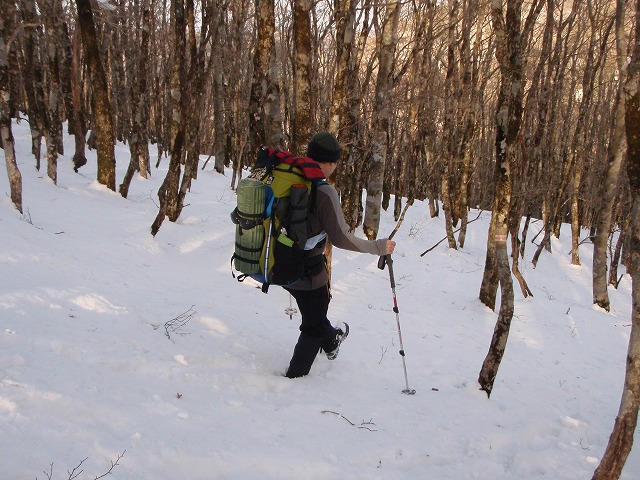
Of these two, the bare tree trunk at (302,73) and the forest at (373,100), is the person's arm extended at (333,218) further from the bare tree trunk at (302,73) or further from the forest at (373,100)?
the bare tree trunk at (302,73)

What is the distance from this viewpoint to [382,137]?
1102 cm

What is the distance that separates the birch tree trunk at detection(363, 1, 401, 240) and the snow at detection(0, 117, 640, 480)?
3395mm

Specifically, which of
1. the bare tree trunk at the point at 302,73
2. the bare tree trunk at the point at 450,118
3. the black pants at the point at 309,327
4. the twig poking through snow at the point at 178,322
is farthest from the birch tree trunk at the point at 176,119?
the bare tree trunk at the point at 450,118

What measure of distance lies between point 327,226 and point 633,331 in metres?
2.22

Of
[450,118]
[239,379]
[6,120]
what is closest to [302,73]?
[239,379]

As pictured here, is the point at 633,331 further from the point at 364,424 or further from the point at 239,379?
the point at 239,379

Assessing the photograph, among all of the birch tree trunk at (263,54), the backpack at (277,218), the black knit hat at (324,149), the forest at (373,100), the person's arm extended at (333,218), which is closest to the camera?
the backpack at (277,218)

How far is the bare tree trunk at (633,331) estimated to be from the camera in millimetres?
2861

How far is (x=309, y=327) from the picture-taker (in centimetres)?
393

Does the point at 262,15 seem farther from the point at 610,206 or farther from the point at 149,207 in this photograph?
the point at 610,206

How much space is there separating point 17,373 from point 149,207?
28.3ft

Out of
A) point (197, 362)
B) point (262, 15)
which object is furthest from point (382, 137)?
point (197, 362)

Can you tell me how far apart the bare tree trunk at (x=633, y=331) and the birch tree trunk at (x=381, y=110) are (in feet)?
22.8

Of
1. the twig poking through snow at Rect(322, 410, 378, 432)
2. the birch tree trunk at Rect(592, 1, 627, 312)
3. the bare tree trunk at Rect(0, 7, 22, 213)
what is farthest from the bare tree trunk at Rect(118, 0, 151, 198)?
the birch tree trunk at Rect(592, 1, 627, 312)
